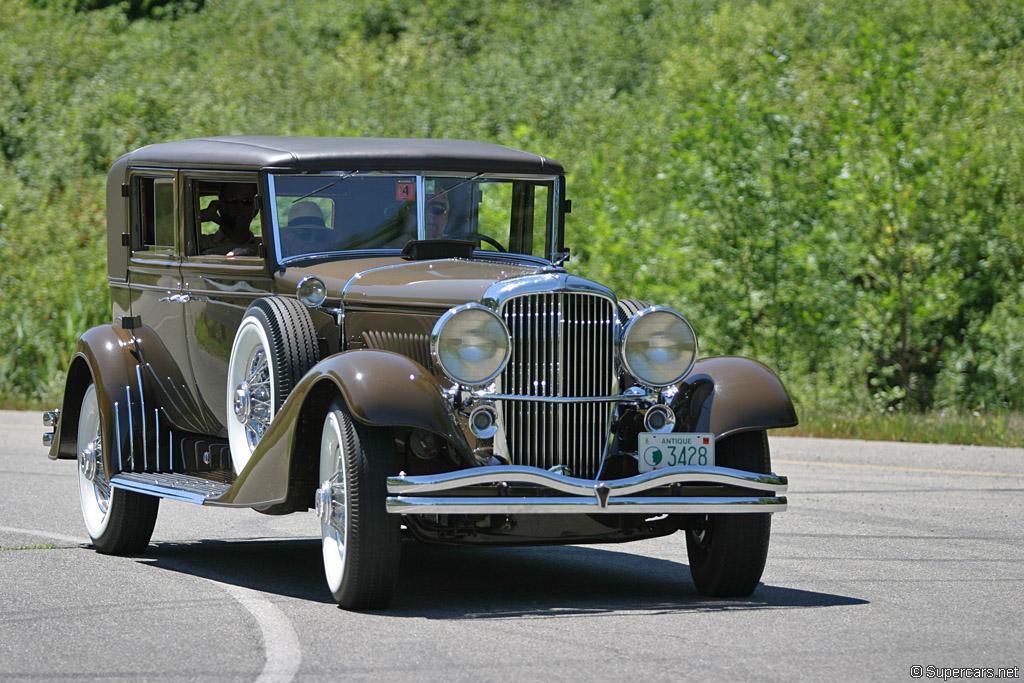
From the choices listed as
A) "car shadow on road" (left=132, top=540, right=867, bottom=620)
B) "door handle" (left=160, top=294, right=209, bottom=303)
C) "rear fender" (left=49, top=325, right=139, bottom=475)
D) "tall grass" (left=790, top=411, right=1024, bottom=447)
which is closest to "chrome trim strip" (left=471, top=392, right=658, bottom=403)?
"car shadow on road" (left=132, top=540, right=867, bottom=620)

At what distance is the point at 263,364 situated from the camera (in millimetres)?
7086

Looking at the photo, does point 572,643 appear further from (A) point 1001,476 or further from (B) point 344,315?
(A) point 1001,476

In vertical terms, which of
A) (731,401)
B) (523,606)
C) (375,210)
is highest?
(375,210)

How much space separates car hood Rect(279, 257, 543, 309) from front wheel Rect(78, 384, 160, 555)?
5.20ft

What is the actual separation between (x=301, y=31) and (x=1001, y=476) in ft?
97.8

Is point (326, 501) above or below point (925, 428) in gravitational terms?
above

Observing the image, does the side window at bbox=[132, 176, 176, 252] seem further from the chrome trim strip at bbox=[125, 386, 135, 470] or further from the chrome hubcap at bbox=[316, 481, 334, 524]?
the chrome hubcap at bbox=[316, 481, 334, 524]

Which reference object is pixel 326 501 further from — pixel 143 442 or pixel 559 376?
pixel 143 442

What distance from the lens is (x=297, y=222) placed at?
25.0 feet

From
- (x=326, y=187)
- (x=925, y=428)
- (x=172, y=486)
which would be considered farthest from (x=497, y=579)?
(x=925, y=428)

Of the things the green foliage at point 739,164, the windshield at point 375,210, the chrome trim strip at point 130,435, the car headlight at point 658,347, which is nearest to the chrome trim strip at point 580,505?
the car headlight at point 658,347

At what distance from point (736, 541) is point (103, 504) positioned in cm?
376

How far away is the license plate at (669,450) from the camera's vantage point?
253 inches

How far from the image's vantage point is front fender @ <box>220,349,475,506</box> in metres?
6.01
